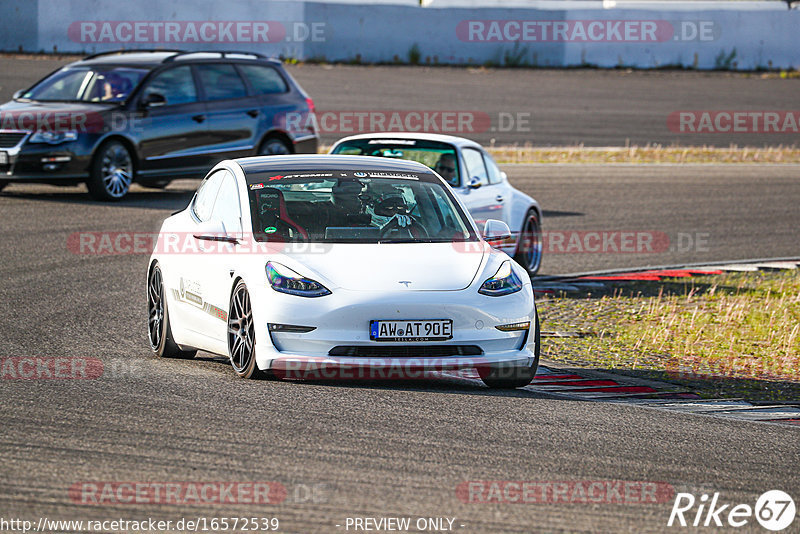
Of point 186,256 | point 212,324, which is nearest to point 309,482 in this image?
point 212,324

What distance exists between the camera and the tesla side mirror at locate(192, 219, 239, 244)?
8242 millimetres

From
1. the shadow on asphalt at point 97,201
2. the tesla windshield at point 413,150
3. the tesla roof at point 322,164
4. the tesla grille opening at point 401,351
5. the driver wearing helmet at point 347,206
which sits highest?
the tesla roof at point 322,164

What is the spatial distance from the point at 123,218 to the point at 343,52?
27.8m

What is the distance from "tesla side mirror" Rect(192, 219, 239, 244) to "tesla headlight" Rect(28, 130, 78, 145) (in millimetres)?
9328

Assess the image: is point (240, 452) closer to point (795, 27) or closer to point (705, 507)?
point (705, 507)

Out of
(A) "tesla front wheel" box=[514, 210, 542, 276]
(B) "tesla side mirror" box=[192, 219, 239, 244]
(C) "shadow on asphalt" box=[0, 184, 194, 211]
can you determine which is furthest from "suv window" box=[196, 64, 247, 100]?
(B) "tesla side mirror" box=[192, 219, 239, 244]

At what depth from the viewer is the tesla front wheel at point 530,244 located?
1395cm

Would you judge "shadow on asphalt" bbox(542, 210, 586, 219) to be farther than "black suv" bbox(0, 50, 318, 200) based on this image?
Yes

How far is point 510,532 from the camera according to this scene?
492 cm

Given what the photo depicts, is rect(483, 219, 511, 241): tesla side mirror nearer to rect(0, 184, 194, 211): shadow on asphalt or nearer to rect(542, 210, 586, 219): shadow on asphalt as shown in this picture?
rect(0, 184, 194, 211): shadow on asphalt

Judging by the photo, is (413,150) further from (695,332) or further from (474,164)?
(695,332)

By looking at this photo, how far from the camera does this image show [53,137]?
56.5ft

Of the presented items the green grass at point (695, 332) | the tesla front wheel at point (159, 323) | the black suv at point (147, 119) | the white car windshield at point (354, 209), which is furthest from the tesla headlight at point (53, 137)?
the white car windshield at point (354, 209)

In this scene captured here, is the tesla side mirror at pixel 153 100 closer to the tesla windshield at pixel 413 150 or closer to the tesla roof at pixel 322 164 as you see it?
the tesla windshield at pixel 413 150
